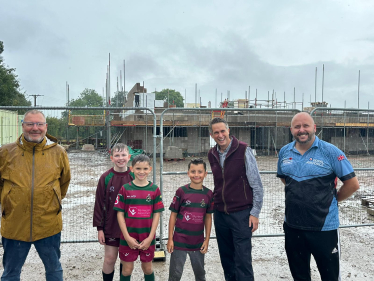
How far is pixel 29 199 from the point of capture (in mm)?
2971

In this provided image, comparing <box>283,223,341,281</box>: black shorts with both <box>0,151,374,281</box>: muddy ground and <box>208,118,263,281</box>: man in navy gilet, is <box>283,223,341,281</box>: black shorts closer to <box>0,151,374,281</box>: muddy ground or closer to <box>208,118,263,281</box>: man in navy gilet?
<box>208,118,263,281</box>: man in navy gilet

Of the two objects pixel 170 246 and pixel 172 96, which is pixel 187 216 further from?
pixel 172 96

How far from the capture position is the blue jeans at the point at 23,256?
298cm

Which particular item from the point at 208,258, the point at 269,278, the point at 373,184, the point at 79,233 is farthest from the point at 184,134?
the point at 373,184

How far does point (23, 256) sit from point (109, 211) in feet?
3.10

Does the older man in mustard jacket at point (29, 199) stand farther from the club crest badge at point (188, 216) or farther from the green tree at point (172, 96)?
the green tree at point (172, 96)

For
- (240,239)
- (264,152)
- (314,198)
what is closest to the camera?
(314,198)

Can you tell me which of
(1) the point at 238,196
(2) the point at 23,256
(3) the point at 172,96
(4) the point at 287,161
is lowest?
(2) the point at 23,256

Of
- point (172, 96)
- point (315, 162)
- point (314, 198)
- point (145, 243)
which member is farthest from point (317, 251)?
point (172, 96)

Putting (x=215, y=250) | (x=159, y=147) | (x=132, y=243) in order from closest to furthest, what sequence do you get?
(x=132, y=243), (x=215, y=250), (x=159, y=147)

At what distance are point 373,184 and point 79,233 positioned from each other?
1166 centimetres

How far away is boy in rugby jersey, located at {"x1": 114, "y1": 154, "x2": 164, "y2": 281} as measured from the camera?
3170 mm

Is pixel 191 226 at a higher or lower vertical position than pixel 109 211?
lower

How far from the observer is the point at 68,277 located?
13.5ft
